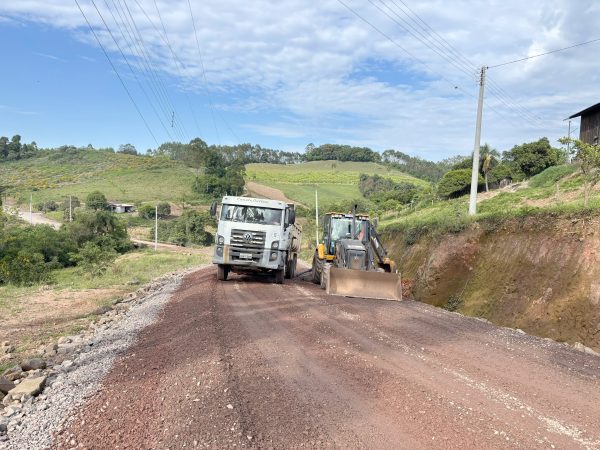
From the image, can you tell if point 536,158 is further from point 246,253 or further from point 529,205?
point 246,253

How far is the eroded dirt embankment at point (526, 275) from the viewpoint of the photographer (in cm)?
1177

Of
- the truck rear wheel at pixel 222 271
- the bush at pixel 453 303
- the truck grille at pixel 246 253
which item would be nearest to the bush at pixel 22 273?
the truck rear wheel at pixel 222 271

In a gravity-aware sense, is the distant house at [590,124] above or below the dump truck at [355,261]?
above

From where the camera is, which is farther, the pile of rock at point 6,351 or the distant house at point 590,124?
the distant house at point 590,124

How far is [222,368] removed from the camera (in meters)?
6.60

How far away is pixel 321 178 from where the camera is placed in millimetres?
114688

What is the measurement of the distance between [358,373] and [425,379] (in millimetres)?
911

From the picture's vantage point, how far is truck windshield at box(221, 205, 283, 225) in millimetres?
17094

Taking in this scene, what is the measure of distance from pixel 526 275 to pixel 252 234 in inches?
350

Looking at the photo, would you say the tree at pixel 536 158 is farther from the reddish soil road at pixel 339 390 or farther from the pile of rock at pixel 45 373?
the pile of rock at pixel 45 373

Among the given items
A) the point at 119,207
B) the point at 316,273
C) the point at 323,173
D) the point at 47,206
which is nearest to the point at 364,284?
the point at 316,273

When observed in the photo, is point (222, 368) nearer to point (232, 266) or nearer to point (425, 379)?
point (425, 379)

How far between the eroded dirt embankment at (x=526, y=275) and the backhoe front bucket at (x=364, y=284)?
2.77m

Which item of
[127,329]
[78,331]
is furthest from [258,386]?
[78,331]
